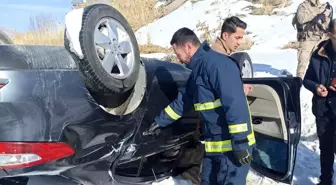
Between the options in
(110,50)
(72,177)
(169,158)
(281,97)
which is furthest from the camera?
(169,158)

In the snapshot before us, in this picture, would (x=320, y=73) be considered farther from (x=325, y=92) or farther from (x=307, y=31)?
(x=307, y=31)

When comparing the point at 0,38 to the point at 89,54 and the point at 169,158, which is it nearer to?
the point at 89,54

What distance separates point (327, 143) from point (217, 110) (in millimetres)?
1507

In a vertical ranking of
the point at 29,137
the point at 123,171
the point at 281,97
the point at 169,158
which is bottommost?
the point at 169,158

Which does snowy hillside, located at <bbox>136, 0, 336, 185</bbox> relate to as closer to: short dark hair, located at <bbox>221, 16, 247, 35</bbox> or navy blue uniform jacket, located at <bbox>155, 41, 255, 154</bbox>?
navy blue uniform jacket, located at <bbox>155, 41, 255, 154</bbox>

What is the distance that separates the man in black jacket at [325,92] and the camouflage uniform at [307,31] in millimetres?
3312

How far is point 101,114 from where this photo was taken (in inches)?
104

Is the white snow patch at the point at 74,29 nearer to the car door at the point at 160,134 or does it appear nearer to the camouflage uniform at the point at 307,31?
the car door at the point at 160,134

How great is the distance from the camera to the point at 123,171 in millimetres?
3121

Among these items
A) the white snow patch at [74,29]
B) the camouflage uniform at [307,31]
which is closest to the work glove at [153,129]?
the white snow patch at [74,29]

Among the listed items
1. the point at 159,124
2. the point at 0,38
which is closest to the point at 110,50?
the point at 159,124

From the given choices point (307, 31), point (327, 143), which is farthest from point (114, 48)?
point (307, 31)

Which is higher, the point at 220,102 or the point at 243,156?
the point at 220,102

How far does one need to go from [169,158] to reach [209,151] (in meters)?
0.90
